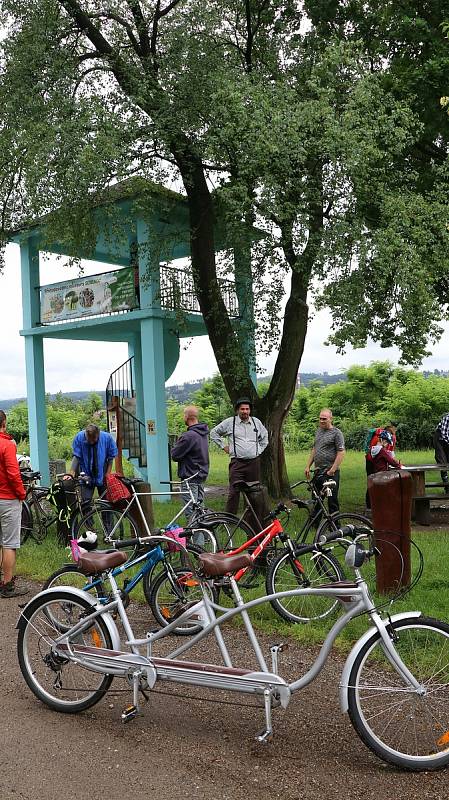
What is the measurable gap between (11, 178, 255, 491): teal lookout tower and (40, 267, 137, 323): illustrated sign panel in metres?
0.02

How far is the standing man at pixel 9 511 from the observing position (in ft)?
26.1

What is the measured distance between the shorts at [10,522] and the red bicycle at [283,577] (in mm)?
2457

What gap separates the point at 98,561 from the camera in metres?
4.82

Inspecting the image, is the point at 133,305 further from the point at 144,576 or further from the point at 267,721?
the point at 267,721

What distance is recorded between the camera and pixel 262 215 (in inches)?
446

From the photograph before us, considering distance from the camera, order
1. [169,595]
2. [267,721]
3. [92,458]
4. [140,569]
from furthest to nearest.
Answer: [92,458], [169,595], [140,569], [267,721]

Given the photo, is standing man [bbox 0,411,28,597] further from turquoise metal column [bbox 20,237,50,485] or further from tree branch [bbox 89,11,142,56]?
turquoise metal column [bbox 20,237,50,485]

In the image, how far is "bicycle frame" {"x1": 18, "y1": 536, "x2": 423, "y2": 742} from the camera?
407 cm

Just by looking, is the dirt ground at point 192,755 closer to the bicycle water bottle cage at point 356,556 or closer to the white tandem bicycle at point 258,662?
the white tandem bicycle at point 258,662

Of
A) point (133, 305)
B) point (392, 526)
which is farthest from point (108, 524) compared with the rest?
point (133, 305)


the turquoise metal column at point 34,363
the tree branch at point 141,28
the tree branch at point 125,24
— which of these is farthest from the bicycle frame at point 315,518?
the turquoise metal column at point 34,363

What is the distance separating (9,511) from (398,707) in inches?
200

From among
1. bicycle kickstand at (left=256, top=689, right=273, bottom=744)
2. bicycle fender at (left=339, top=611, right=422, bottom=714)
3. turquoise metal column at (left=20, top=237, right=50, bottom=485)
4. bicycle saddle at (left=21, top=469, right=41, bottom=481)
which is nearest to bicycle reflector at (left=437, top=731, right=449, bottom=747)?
bicycle fender at (left=339, top=611, right=422, bottom=714)

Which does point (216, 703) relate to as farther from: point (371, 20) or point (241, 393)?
point (371, 20)
